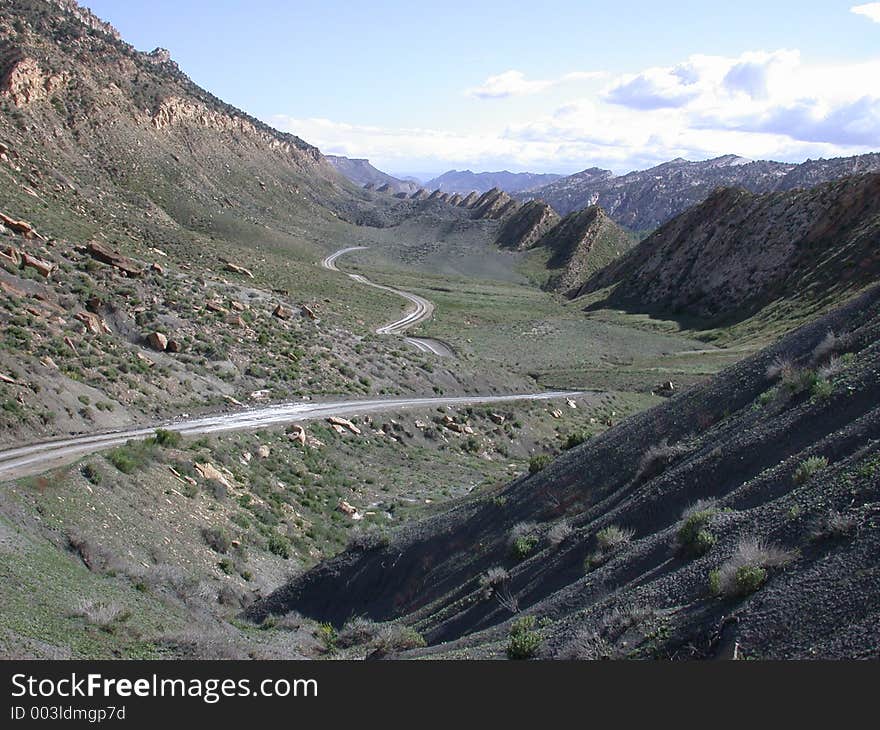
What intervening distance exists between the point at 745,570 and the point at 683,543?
1.97 m

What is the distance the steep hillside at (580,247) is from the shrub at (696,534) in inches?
4130

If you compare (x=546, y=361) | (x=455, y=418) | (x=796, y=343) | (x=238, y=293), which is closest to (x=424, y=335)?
(x=546, y=361)

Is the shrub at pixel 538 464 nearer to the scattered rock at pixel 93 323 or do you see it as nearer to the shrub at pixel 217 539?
the shrub at pixel 217 539

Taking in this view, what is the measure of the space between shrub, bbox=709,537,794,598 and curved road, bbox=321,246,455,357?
142 ft

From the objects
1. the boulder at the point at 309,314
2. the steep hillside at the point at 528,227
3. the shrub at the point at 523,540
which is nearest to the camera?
the shrub at the point at 523,540

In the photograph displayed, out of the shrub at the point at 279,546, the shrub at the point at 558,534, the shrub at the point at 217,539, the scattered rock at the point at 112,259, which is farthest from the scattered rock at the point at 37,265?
the shrub at the point at 558,534

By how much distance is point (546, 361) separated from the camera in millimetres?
61531

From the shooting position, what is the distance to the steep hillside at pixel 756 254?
65.0m

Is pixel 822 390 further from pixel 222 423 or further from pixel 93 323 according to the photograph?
pixel 93 323

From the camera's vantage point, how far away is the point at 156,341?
33906 mm

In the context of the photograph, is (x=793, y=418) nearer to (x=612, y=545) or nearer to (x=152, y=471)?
(x=612, y=545)

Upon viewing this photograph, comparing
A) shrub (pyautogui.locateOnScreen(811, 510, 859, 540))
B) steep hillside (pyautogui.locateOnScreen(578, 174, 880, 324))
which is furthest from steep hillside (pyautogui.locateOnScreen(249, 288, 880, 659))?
steep hillside (pyautogui.locateOnScreen(578, 174, 880, 324))

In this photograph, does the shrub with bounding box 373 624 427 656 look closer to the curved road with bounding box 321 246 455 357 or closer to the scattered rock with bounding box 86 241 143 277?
the scattered rock with bounding box 86 241 143 277

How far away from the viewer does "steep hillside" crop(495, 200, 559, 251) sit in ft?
478
